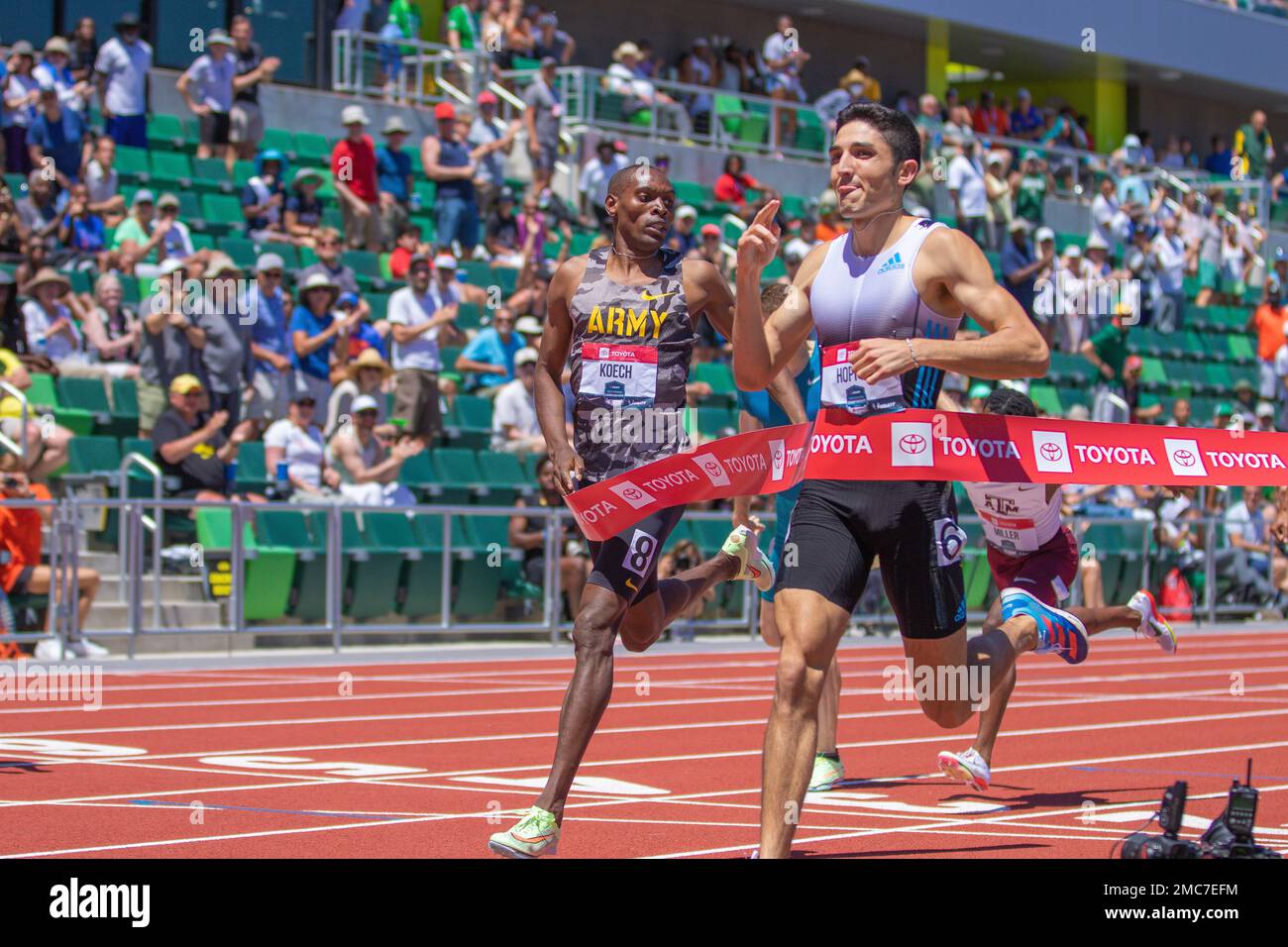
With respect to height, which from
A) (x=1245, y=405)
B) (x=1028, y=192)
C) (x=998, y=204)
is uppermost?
(x=1028, y=192)

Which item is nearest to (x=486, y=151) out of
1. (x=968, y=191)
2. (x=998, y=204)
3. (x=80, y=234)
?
(x=80, y=234)

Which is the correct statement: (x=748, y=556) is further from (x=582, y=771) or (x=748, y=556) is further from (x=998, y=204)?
(x=998, y=204)

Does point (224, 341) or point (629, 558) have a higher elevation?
point (224, 341)

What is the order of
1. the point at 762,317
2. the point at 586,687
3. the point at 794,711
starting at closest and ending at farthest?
the point at 794,711
the point at 762,317
the point at 586,687

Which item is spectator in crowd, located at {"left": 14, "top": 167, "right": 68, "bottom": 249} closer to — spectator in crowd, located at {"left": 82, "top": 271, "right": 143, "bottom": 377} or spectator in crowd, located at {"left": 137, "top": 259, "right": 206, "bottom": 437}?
spectator in crowd, located at {"left": 82, "top": 271, "right": 143, "bottom": 377}

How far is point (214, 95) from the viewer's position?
21734 mm

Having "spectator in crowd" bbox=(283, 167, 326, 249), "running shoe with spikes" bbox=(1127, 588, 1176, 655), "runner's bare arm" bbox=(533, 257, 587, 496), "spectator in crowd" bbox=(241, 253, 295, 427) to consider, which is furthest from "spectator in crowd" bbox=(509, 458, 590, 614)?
"runner's bare arm" bbox=(533, 257, 587, 496)

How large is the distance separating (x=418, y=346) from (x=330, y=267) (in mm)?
1110

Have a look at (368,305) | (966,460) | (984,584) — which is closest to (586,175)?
(368,305)

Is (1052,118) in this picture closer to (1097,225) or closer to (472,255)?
(1097,225)

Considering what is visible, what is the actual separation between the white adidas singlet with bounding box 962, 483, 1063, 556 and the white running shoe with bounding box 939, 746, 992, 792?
1.41 metres

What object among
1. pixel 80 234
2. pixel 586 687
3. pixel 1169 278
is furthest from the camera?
pixel 1169 278
